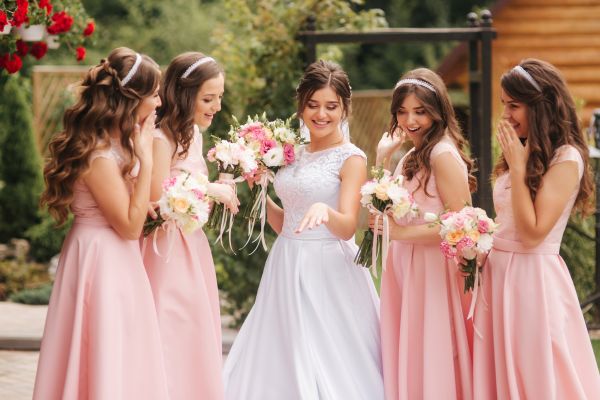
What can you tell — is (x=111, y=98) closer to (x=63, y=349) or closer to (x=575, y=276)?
(x=63, y=349)

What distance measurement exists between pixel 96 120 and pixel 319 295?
4.92 feet

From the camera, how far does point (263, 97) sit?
29.4 ft

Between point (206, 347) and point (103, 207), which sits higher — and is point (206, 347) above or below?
below

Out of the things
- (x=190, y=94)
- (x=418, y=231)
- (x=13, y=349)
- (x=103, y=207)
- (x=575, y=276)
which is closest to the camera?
(x=103, y=207)

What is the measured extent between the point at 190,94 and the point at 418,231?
4.62ft

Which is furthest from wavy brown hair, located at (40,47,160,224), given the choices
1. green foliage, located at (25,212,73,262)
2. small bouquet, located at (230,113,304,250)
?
green foliage, located at (25,212,73,262)

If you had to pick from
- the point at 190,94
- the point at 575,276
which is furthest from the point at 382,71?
the point at 190,94

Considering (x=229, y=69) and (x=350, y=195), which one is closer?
(x=350, y=195)

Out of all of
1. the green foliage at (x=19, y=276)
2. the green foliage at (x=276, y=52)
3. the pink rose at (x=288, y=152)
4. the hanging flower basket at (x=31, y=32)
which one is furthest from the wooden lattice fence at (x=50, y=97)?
the pink rose at (x=288, y=152)

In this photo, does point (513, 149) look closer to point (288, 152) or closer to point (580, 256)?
point (288, 152)

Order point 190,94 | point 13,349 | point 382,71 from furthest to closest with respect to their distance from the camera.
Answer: point 382,71 → point 13,349 → point 190,94

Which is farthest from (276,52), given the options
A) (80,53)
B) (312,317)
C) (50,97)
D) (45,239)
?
(50,97)

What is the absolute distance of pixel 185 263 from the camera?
5438mm

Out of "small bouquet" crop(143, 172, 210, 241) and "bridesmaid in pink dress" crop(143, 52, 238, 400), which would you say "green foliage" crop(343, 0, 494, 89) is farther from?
"small bouquet" crop(143, 172, 210, 241)
